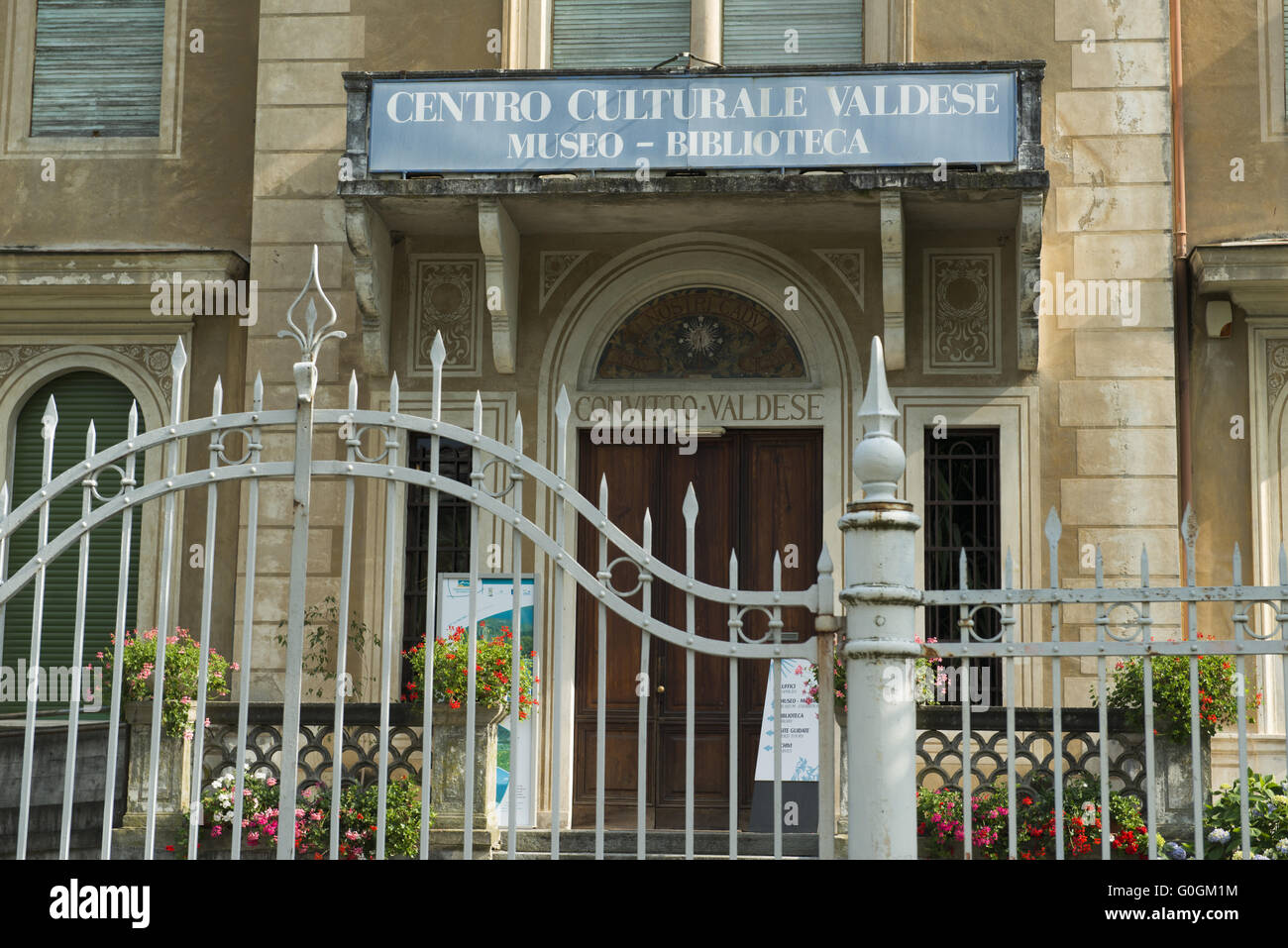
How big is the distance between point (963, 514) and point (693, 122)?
341cm

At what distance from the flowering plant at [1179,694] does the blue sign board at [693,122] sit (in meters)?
3.49

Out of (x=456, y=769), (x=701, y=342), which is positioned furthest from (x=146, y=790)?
(x=701, y=342)

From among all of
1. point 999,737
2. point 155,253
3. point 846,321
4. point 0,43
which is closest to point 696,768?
point 999,737

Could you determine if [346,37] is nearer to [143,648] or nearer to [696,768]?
[143,648]

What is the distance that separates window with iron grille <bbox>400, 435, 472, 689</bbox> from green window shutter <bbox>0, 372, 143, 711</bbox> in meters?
2.36

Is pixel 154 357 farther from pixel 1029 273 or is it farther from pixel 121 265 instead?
pixel 1029 273

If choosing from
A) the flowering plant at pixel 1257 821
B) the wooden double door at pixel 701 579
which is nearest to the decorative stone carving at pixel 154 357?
the wooden double door at pixel 701 579

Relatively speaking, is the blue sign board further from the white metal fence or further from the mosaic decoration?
the white metal fence

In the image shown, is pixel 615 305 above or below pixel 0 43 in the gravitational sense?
below

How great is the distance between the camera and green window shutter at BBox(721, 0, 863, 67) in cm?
1203

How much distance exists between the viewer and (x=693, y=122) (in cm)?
1066
